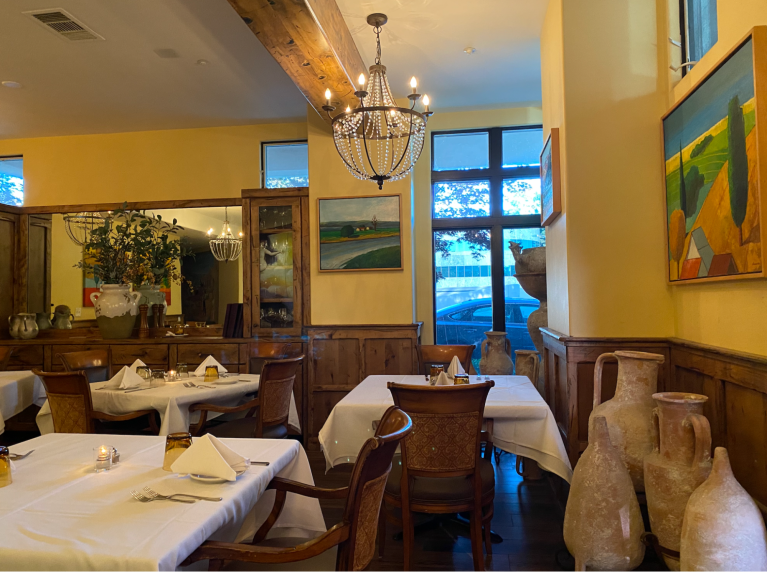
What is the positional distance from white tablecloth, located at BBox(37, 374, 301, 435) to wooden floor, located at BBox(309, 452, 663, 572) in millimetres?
953

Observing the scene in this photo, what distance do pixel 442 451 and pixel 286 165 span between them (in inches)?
160

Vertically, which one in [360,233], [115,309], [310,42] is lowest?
[115,309]

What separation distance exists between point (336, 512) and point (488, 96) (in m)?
3.84

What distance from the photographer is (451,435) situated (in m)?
2.27

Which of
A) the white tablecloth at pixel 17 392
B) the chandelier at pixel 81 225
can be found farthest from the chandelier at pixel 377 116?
the chandelier at pixel 81 225

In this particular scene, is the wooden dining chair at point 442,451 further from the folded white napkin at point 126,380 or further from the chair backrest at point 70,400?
the folded white napkin at point 126,380

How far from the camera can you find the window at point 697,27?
2.65m

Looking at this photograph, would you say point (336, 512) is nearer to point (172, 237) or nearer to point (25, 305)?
point (172, 237)

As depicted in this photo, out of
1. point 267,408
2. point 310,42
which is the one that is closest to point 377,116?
point 310,42

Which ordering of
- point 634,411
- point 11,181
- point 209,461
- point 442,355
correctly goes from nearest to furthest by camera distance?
point 209,461, point 634,411, point 442,355, point 11,181

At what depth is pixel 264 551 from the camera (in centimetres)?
130

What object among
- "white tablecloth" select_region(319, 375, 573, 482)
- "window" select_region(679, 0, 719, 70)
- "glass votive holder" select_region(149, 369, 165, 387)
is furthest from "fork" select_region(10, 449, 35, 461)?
"window" select_region(679, 0, 719, 70)

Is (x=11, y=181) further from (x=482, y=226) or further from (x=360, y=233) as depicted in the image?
(x=482, y=226)

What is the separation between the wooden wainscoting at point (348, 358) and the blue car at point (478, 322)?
0.73 metres
